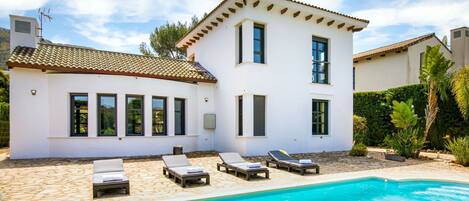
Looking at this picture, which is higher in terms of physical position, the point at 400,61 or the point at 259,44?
the point at 400,61

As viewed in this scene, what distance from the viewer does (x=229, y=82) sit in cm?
1734

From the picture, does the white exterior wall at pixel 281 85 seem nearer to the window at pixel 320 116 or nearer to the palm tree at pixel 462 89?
the window at pixel 320 116

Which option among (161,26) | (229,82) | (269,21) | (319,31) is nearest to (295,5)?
(269,21)

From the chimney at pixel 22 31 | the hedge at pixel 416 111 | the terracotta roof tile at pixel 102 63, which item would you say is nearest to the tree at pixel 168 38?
the terracotta roof tile at pixel 102 63

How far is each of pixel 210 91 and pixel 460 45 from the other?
2426cm

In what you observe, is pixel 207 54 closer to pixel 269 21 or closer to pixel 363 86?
pixel 269 21

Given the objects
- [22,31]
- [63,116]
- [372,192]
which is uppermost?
[22,31]

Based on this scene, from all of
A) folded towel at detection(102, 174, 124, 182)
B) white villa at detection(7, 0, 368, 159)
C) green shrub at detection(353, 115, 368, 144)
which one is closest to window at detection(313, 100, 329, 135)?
white villa at detection(7, 0, 368, 159)

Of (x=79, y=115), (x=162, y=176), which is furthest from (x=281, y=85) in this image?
(x=79, y=115)

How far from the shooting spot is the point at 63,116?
49.3ft

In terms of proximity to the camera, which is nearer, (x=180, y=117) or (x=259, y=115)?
(x=259, y=115)

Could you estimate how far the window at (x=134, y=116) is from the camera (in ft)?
53.5

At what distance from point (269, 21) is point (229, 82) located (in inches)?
157

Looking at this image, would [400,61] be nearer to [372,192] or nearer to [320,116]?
[320,116]
